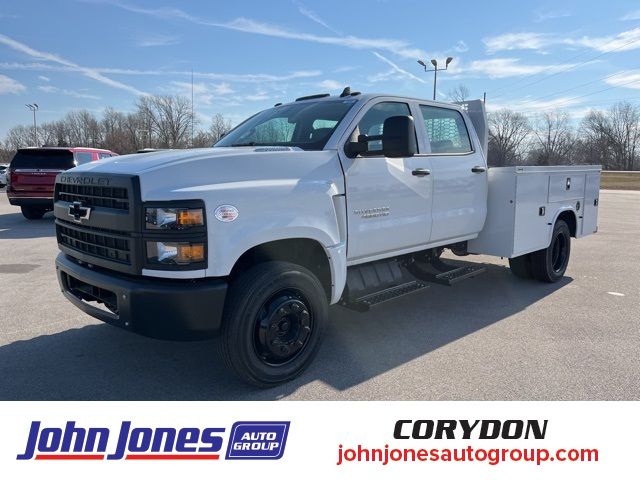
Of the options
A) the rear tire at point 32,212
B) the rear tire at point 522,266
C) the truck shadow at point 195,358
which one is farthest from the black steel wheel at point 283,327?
the rear tire at point 32,212

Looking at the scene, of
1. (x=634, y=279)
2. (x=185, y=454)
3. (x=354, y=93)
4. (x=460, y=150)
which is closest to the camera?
(x=185, y=454)

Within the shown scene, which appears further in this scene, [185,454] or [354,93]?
[354,93]

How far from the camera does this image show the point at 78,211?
3512 millimetres

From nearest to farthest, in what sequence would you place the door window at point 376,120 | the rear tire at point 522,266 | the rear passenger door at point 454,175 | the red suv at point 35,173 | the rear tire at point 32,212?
the door window at point 376,120 → the rear passenger door at point 454,175 → the rear tire at point 522,266 → the red suv at point 35,173 → the rear tire at point 32,212

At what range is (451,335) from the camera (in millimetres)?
4539

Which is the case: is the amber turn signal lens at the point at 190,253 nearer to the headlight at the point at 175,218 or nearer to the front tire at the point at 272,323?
the headlight at the point at 175,218

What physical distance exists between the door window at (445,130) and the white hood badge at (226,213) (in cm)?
246

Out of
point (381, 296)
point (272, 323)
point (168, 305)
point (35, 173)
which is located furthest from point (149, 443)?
point (35, 173)

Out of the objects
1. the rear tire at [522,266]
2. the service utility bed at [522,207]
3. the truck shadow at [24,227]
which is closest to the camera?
the service utility bed at [522,207]

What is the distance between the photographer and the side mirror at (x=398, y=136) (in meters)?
3.67

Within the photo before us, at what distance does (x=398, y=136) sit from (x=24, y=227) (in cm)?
1134

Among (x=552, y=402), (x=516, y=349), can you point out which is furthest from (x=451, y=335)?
(x=552, y=402)

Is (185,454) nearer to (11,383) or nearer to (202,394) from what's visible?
(202,394)

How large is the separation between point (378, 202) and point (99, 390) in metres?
2.53
